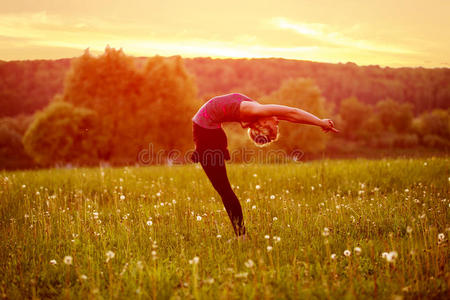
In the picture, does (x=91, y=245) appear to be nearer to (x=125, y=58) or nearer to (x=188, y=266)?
(x=188, y=266)

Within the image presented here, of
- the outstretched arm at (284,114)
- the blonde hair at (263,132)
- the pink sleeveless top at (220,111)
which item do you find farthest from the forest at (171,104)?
the pink sleeveless top at (220,111)

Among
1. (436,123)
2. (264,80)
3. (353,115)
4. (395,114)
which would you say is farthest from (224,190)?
(395,114)

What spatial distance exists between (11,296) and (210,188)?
6291 mm

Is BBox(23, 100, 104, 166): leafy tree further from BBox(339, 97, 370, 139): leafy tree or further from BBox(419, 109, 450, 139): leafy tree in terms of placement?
BBox(419, 109, 450, 139): leafy tree

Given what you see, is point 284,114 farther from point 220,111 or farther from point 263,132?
point 220,111

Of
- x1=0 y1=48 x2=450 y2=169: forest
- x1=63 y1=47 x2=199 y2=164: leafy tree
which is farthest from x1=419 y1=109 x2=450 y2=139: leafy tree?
x1=63 y1=47 x2=199 y2=164: leafy tree

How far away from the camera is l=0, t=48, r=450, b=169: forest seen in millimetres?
30656

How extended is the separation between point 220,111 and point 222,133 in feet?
1.53

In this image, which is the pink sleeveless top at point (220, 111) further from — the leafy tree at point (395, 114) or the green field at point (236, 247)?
the leafy tree at point (395, 114)

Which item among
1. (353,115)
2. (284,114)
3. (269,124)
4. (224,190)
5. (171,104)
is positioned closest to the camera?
(284,114)

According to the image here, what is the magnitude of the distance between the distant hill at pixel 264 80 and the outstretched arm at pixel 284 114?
112ft

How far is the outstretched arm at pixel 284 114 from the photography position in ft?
17.1

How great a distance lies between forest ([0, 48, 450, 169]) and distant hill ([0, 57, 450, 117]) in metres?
0.13

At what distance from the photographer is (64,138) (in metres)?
30.0
